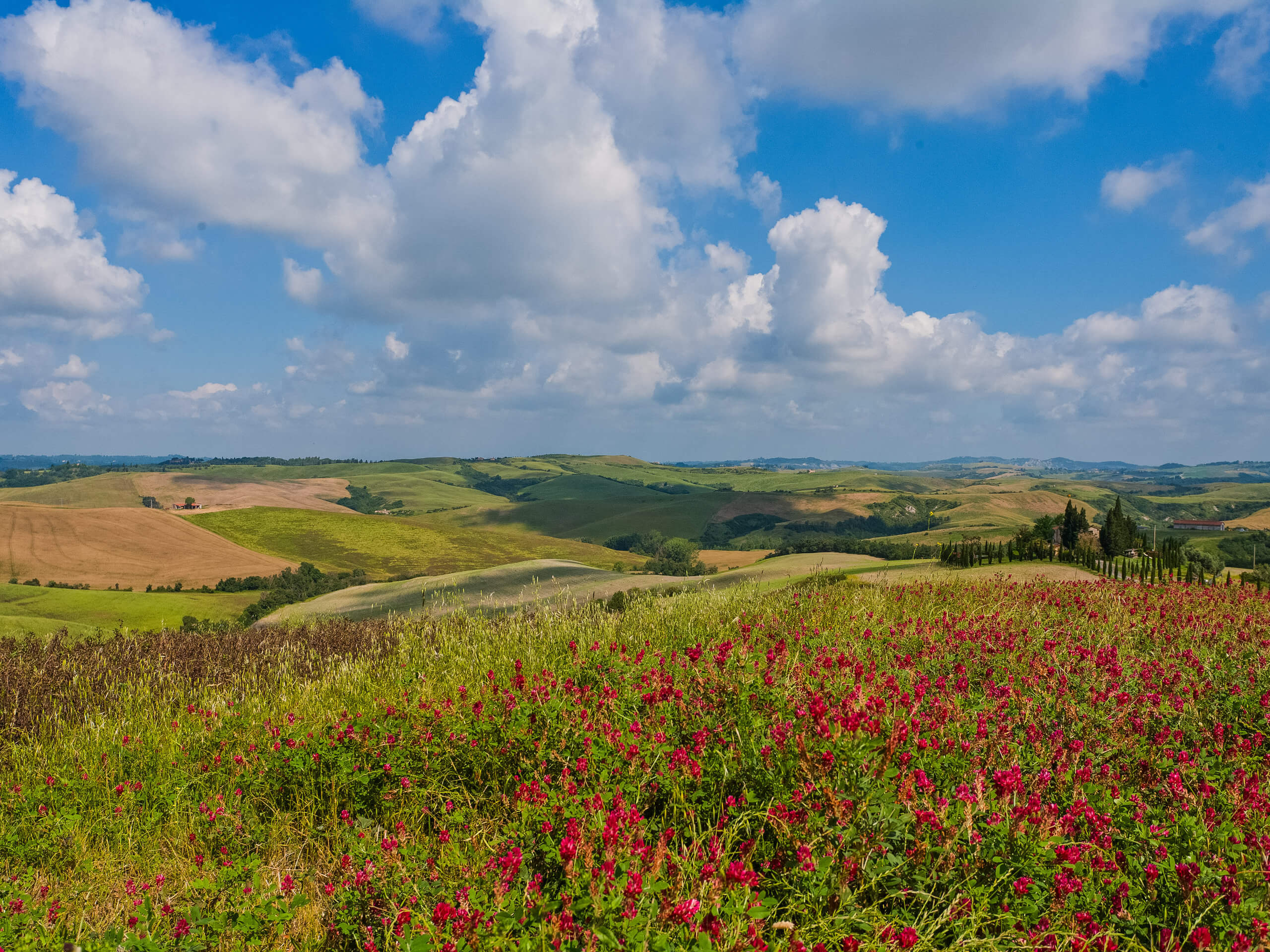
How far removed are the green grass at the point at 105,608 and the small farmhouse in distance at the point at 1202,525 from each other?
145229 mm

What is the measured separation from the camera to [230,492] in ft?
425

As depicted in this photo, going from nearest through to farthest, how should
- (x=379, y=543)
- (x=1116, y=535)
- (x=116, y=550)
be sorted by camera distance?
(x=1116, y=535) < (x=116, y=550) < (x=379, y=543)

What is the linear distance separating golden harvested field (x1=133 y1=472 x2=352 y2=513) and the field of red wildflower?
120m

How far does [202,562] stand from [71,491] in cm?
8441

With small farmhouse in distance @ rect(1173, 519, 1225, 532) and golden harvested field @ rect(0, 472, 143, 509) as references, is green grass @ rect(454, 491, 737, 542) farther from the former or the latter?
small farmhouse in distance @ rect(1173, 519, 1225, 532)

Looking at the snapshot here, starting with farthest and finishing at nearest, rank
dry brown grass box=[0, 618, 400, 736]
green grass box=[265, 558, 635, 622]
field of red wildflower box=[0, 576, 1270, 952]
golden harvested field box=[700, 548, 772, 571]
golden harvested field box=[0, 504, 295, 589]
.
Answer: golden harvested field box=[700, 548, 772, 571] → golden harvested field box=[0, 504, 295, 589] → green grass box=[265, 558, 635, 622] → dry brown grass box=[0, 618, 400, 736] → field of red wildflower box=[0, 576, 1270, 952]

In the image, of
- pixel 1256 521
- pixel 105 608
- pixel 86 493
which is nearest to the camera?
pixel 105 608

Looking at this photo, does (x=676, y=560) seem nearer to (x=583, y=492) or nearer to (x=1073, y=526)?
(x=1073, y=526)

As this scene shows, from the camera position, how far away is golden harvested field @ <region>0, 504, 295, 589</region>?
2514 inches

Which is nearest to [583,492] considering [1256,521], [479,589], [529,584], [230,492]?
[230,492]

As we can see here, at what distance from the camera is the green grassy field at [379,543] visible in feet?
281

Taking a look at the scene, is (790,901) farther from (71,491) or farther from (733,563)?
(71,491)

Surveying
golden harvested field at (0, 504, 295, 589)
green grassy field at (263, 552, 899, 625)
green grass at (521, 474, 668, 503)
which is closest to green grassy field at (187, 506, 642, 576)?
golden harvested field at (0, 504, 295, 589)

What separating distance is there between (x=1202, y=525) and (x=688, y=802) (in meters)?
171
